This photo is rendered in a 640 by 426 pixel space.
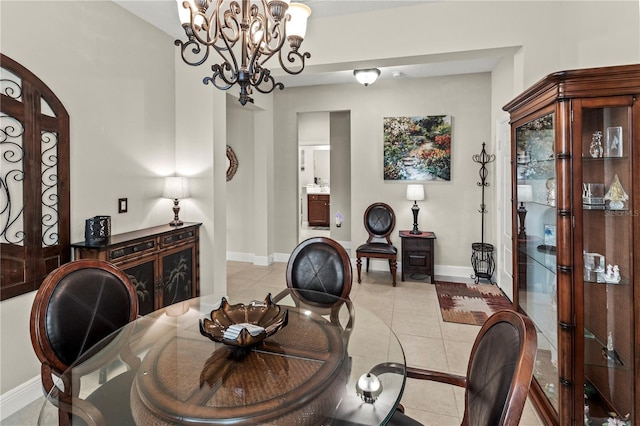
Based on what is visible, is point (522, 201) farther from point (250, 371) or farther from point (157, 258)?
point (157, 258)

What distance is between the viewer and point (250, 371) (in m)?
1.26

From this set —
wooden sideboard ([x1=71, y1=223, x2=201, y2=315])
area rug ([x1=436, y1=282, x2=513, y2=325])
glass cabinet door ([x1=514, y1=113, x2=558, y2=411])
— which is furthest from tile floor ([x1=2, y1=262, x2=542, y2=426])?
wooden sideboard ([x1=71, y1=223, x2=201, y2=315])

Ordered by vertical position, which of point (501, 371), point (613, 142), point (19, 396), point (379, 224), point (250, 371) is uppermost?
point (613, 142)

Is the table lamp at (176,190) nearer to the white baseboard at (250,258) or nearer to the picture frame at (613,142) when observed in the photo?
the white baseboard at (250,258)

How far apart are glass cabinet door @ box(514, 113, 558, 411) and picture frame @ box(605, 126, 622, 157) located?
24cm

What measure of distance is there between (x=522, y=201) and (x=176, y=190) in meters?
3.22

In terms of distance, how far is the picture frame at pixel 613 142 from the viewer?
1649mm

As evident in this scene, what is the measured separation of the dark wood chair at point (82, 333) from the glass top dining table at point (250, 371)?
3 centimetres

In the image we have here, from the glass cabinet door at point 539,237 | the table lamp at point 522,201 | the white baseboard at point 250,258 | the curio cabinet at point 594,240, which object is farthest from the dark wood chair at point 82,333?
the white baseboard at point 250,258

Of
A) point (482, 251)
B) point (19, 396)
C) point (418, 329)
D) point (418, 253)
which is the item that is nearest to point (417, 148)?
point (418, 253)

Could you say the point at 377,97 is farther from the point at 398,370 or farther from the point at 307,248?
the point at 398,370

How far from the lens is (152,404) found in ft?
3.58

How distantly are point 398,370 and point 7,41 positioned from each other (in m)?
3.08

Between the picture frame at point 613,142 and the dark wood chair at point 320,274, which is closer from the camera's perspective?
the picture frame at point 613,142
